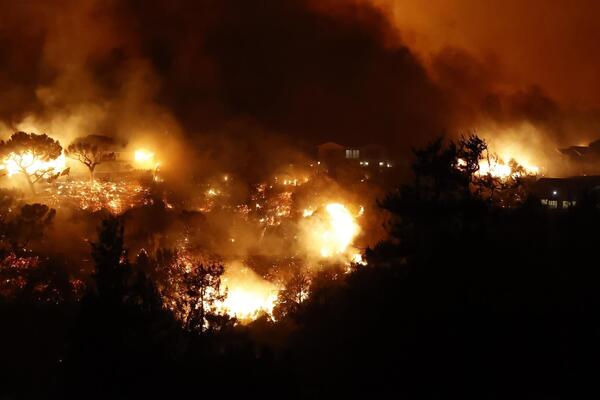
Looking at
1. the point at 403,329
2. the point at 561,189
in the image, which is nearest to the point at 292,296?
the point at 403,329

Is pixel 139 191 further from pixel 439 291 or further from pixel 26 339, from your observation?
pixel 439 291

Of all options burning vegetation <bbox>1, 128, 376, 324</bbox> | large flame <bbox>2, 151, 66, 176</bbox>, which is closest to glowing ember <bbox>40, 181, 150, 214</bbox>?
burning vegetation <bbox>1, 128, 376, 324</bbox>

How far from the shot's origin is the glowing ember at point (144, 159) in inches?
1407

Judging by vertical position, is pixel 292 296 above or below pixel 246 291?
below

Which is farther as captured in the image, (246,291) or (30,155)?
(246,291)

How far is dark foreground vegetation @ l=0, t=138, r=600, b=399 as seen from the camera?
721cm

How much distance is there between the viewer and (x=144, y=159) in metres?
36.2

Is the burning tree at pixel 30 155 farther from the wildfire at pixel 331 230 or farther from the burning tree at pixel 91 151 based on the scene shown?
the wildfire at pixel 331 230

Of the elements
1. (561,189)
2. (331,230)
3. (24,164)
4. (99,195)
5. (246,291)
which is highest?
(24,164)

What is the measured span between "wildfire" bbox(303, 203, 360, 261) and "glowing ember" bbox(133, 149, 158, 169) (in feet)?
40.5

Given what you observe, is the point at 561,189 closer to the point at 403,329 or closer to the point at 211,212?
the point at 211,212

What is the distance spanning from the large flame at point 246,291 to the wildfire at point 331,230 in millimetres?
4453

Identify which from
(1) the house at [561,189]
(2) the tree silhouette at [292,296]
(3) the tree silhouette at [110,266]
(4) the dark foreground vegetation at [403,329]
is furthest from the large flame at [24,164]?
(1) the house at [561,189]

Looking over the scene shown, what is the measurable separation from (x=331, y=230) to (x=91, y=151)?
53.3 feet
